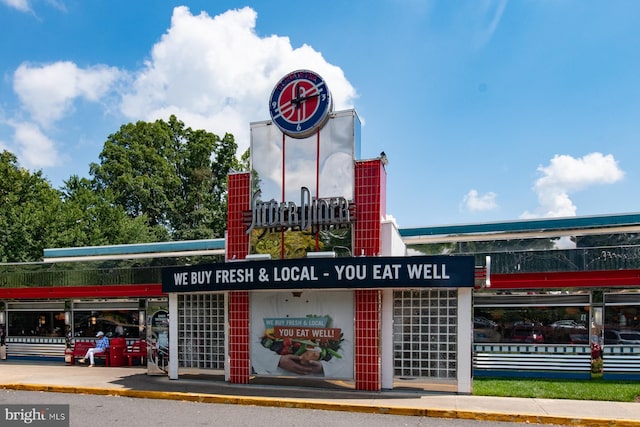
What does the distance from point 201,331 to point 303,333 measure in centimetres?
327

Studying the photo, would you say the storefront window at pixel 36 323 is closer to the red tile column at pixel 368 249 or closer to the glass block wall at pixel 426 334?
the red tile column at pixel 368 249

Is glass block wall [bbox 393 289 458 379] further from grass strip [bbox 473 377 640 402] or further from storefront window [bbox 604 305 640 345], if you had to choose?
storefront window [bbox 604 305 640 345]

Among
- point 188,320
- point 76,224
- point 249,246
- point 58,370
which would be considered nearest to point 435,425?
point 249,246

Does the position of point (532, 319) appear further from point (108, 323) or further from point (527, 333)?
point (108, 323)

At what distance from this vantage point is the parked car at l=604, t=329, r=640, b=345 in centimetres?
1373

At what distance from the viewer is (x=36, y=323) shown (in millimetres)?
20438

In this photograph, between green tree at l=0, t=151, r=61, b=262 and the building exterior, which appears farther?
green tree at l=0, t=151, r=61, b=262

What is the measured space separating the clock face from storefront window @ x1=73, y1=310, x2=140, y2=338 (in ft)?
33.0

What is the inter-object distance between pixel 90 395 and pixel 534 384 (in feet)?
37.6

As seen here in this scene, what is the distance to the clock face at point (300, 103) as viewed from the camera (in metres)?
13.3

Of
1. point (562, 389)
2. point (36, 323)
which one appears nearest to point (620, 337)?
point (562, 389)

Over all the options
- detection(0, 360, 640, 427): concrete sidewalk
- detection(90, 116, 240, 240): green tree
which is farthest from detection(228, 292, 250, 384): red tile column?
detection(90, 116, 240, 240): green tree

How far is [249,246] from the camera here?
13898 millimetres

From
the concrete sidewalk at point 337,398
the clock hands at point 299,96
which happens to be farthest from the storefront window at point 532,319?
the clock hands at point 299,96
